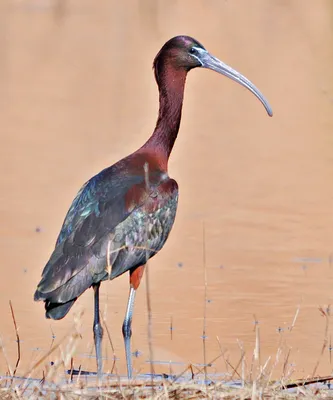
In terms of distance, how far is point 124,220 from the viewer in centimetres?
701

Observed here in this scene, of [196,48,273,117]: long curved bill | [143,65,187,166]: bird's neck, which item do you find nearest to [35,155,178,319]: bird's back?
[143,65,187,166]: bird's neck

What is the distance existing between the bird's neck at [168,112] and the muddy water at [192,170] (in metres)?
0.68

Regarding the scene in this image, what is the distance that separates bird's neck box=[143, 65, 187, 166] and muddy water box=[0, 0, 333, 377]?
0.68 m

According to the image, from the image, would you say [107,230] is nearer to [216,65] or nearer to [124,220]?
[124,220]

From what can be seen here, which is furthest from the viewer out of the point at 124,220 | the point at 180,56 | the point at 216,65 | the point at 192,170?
the point at 192,170

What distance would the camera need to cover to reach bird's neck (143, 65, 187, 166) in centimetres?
767

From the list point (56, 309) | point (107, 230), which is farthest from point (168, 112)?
point (56, 309)

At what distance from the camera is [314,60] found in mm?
23234

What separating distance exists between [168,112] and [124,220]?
3.44ft

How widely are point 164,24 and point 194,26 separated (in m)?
0.64

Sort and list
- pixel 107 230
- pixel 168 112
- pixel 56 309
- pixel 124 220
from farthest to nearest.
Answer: pixel 168 112, pixel 124 220, pixel 107 230, pixel 56 309

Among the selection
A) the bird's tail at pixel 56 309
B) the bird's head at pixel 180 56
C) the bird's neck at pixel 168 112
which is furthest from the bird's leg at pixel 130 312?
the bird's head at pixel 180 56

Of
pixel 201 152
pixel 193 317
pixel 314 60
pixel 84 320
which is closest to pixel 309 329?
pixel 193 317

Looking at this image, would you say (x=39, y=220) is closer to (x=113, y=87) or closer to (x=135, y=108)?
(x=135, y=108)
